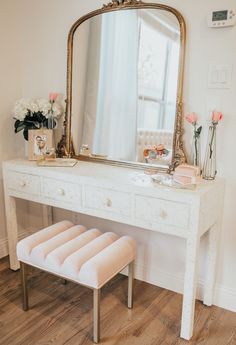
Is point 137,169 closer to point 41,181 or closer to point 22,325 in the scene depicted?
point 41,181

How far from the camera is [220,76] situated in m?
1.77

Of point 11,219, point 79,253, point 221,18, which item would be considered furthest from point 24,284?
point 221,18

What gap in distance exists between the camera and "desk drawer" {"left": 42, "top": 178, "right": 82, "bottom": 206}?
1924 mm

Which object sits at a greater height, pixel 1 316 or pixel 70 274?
pixel 70 274

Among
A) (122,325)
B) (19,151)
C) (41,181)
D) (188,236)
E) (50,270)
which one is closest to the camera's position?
(188,236)

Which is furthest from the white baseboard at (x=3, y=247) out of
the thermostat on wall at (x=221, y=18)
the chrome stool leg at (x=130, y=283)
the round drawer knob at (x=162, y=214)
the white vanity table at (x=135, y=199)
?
the thermostat on wall at (x=221, y=18)

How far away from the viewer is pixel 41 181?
6.76ft

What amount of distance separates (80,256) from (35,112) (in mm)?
1144

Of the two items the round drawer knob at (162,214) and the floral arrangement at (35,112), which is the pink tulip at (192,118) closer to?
the round drawer knob at (162,214)

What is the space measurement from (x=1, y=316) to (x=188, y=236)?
1.20 meters

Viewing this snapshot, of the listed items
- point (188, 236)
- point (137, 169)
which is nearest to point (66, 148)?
point (137, 169)

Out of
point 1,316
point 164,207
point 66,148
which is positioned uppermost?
point 66,148

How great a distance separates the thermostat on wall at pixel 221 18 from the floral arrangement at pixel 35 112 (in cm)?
112

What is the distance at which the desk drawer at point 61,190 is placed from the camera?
192cm
